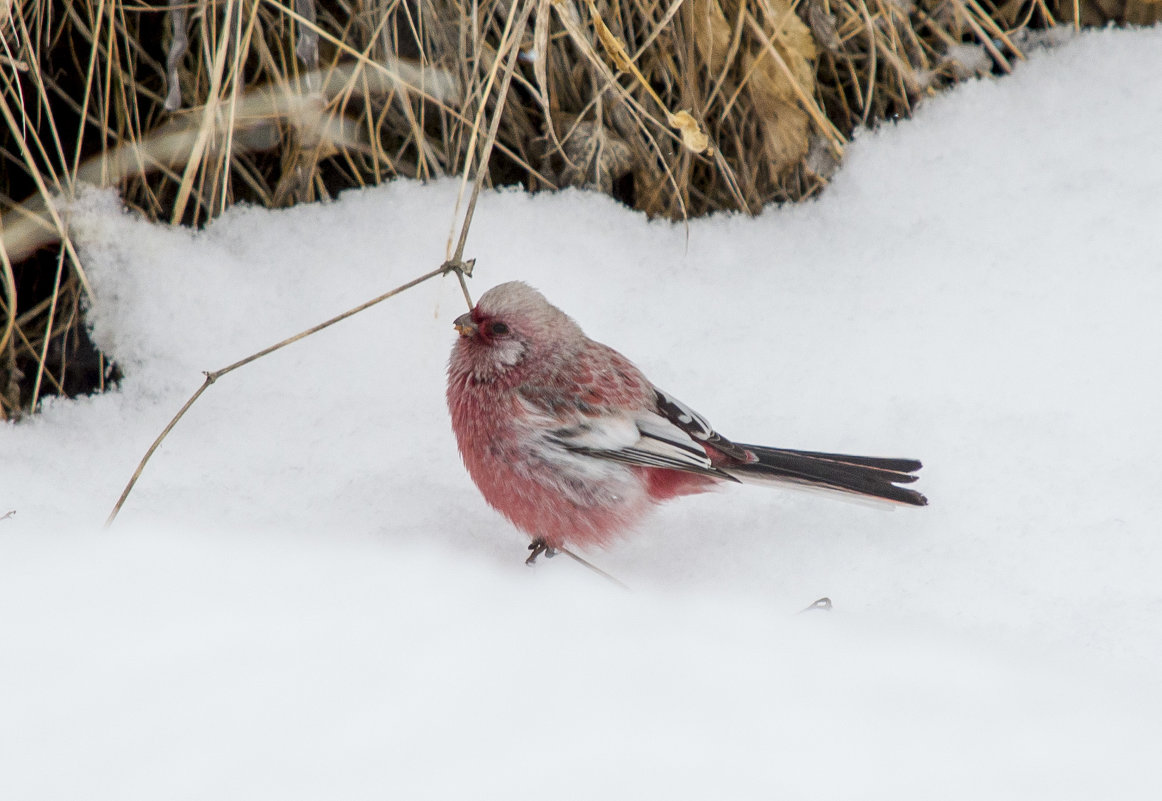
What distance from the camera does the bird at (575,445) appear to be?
256 cm

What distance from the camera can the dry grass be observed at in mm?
2936

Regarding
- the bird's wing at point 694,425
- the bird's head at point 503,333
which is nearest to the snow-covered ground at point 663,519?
the bird's wing at point 694,425

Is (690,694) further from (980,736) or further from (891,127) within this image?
(891,127)

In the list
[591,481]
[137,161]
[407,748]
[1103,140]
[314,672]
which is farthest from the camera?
[1103,140]

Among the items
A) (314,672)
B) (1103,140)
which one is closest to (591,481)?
(314,672)

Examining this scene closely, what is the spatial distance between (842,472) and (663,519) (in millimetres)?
491

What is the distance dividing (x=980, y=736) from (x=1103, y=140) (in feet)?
7.37

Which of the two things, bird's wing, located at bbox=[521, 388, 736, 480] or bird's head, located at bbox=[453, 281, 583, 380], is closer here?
bird's wing, located at bbox=[521, 388, 736, 480]

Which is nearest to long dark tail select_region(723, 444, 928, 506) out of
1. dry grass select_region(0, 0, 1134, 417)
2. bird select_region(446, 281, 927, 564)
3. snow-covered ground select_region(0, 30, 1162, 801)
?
bird select_region(446, 281, 927, 564)

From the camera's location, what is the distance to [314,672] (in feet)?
6.69

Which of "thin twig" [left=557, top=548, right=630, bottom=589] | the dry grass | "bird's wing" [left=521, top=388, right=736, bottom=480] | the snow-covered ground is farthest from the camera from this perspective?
the dry grass

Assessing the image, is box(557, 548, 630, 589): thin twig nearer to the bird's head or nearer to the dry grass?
the bird's head

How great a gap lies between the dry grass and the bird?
2.17 feet

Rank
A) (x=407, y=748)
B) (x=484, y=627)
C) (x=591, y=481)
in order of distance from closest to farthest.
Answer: (x=407, y=748) < (x=484, y=627) < (x=591, y=481)
